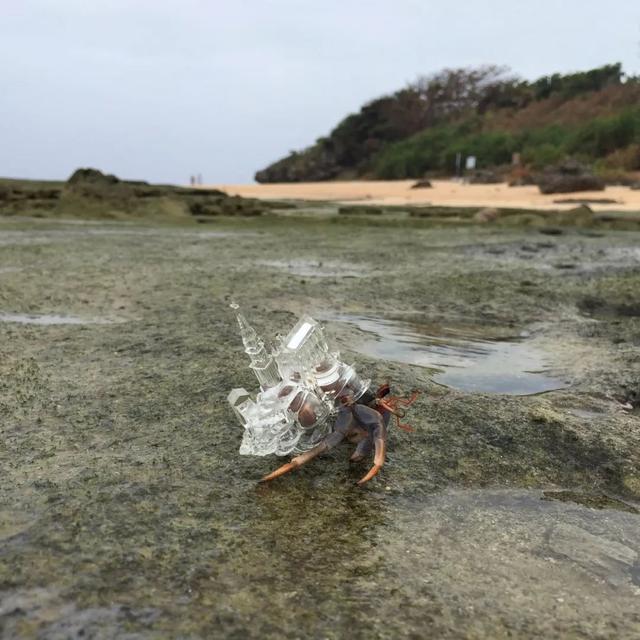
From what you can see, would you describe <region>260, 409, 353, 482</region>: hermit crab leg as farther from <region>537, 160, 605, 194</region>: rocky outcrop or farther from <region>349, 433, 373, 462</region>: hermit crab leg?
<region>537, 160, 605, 194</region>: rocky outcrop

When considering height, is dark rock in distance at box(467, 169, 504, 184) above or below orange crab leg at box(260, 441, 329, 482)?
below

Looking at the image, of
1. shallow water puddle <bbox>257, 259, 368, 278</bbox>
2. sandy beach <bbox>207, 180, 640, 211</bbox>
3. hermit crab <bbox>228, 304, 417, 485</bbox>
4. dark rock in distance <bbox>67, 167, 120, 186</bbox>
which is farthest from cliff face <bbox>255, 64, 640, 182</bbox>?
hermit crab <bbox>228, 304, 417, 485</bbox>

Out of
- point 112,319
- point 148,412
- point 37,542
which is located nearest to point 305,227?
point 112,319

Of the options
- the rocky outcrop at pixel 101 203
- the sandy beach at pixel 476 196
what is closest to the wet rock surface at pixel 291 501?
the rocky outcrop at pixel 101 203

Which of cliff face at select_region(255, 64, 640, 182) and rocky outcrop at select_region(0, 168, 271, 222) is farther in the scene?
cliff face at select_region(255, 64, 640, 182)

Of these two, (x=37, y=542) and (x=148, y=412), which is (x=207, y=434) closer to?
(x=148, y=412)

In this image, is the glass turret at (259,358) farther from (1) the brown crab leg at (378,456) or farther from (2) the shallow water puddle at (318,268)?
(2) the shallow water puddle at (318,268)

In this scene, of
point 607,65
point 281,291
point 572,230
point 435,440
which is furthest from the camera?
point 607,65
